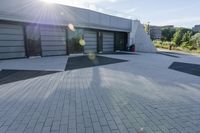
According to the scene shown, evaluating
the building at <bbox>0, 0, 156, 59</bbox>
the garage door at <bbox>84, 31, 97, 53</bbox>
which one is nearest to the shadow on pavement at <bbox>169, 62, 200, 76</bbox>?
the building at <bbox>0, 0, 156, 59</bbox>

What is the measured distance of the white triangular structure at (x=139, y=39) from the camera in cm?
2480

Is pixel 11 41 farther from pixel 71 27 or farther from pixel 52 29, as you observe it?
pixel 71 27

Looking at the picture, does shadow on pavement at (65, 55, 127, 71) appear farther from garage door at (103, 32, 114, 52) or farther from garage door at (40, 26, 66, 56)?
garage door at (103, 32, 114, 52)

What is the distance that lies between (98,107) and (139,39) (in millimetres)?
22294

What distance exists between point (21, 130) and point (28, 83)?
3.80 m

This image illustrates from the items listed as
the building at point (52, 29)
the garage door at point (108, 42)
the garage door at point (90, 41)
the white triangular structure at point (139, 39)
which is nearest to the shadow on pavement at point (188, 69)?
the building at point (52, 29)

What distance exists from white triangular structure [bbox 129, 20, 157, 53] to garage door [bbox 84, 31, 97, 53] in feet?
22.8

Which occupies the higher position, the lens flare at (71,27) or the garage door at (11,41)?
the lens flare at (71,27)

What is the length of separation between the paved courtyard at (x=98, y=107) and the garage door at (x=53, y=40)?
381 inches

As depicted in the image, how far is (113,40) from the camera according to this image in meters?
24.1

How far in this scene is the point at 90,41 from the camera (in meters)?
20.4

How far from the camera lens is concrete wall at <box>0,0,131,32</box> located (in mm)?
12703

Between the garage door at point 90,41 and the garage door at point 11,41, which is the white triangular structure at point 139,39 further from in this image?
the garage door at point 11,41

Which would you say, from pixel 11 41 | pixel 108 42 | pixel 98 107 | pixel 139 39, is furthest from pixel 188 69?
pixel 139 39
